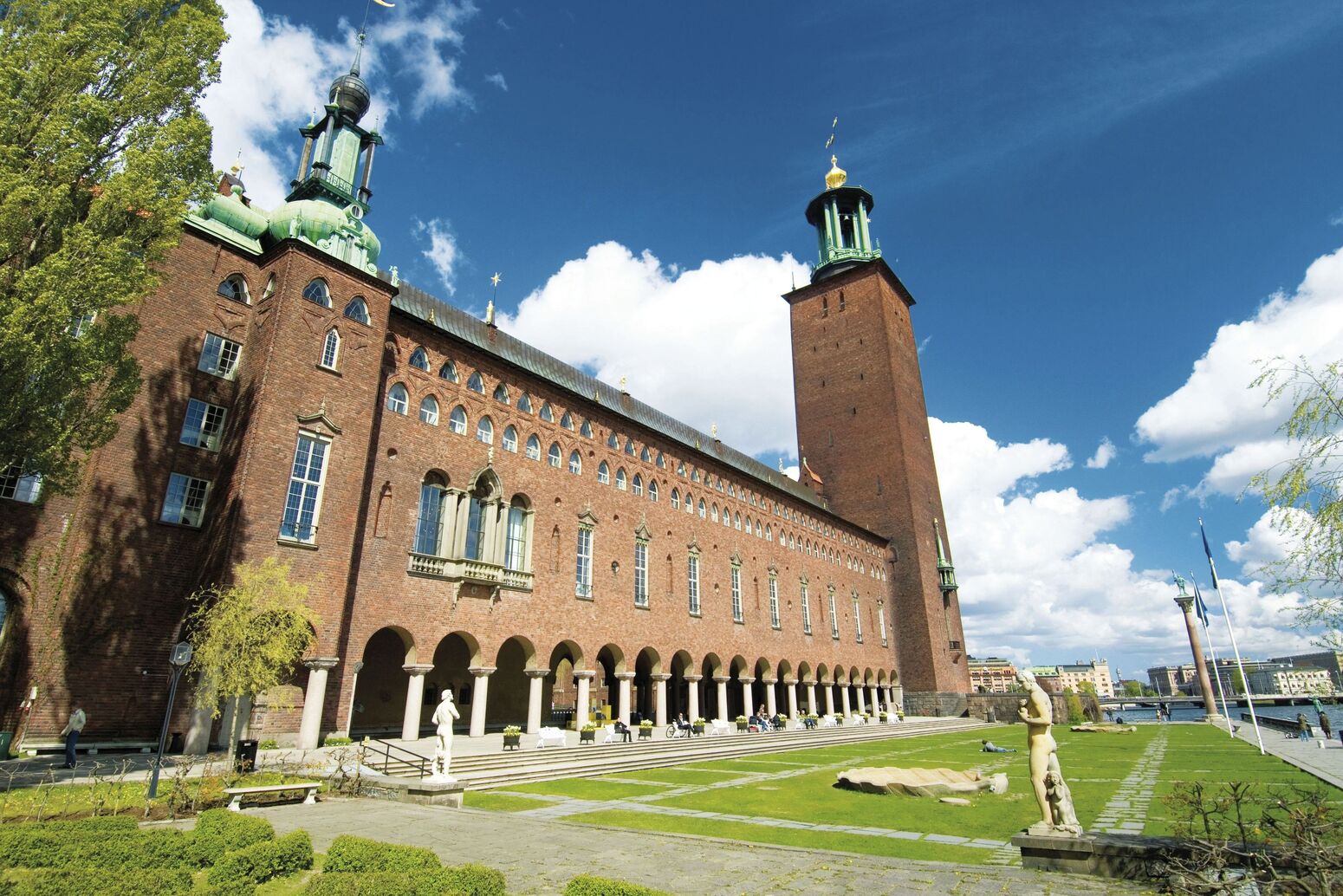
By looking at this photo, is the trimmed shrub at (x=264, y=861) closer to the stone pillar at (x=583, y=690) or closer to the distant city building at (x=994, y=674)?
the stone pillar at (x=583, y=690)

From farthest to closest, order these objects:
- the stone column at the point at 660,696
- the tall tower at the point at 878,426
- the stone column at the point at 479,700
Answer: the tall tower at the point at 878,426
the stone column at the point at 660,696
the stone column at the point at 479,700

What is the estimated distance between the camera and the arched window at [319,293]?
75.9 feet

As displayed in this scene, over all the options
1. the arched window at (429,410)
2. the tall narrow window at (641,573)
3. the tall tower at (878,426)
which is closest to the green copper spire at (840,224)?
the tall tower at (878,426)

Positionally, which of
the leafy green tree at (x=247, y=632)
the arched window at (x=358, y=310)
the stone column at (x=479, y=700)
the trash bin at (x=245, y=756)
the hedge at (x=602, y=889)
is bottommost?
the hedge at (x=602, y=889)

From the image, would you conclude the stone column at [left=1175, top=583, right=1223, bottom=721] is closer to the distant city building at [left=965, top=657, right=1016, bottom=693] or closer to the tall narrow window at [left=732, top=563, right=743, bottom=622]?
the tall narrow window at [left=732, top=563, right=743, bottom=622]

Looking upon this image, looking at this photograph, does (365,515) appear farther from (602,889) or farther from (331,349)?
(602,889)

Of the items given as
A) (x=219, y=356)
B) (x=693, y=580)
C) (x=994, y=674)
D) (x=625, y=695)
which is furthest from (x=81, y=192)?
(x=994, y=674)

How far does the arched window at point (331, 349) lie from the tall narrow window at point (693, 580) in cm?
2163

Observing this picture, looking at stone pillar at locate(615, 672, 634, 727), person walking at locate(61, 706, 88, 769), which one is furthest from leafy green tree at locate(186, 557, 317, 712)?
stone pillar at locate(615, 672, 634, 727)

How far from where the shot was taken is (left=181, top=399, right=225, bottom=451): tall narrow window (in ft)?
70.0

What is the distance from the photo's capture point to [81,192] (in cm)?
1420

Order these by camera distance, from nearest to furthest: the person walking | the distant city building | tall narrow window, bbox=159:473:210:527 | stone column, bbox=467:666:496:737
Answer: the person walking < tall narrow window, bbox=159:473:210:527 < stone column, bbox=467:666:496:737 < the distant city building

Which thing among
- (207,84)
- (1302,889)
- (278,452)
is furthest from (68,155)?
(1302,889)

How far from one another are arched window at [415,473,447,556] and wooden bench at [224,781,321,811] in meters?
10.9
